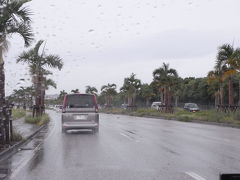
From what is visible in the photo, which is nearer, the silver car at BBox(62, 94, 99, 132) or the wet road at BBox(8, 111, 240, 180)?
the wet road at BBox(8, 111, 240, 180)

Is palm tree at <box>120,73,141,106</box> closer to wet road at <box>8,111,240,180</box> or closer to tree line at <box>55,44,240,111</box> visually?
tree line at <box>55,44,240,111</box>

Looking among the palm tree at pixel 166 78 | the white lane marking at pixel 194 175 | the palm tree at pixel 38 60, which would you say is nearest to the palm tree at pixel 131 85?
the palm tree at pixel 166 78

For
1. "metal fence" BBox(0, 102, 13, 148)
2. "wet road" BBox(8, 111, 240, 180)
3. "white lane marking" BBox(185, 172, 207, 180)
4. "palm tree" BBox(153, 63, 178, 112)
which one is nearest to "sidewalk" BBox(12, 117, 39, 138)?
"metal fence" BBox(0, 102, 13, 148)

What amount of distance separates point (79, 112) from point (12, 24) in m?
7.01

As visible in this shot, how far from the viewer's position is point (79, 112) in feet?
63.5

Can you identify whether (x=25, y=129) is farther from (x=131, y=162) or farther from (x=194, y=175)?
(x=194, y=175)

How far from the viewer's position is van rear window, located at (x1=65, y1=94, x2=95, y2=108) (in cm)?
1953

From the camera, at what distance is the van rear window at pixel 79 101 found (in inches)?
769

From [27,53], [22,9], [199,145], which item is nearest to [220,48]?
[27,53]

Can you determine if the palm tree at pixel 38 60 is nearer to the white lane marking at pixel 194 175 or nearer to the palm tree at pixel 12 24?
the palm tree at pixel 12 24

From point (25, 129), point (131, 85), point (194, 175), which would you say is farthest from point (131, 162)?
point (131, 85)

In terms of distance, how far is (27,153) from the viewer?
478 inches

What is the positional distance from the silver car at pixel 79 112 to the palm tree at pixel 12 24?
20.3ft

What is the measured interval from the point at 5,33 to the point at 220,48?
22302 mm
